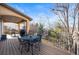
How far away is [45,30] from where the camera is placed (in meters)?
4.18

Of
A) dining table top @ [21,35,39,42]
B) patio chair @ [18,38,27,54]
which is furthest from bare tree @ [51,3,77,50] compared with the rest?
patio chair @ [18,38,27,54]

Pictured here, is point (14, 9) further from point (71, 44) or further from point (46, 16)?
point (71, 44)

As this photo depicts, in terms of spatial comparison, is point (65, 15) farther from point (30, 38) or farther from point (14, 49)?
point (14, 49)

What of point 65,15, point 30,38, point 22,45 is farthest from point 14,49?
point 65,15

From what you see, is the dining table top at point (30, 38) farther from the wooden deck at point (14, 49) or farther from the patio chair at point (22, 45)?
the wooden deck at point (14, 49)

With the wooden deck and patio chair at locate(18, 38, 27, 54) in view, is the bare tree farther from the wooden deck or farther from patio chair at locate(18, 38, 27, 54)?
patio chair at locate(18, 38, 27, 54)

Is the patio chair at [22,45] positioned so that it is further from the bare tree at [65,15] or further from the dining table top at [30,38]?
the bare tree at [65,15]

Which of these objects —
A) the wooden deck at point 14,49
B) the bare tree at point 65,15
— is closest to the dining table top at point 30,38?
the wooden deck at point 14,49

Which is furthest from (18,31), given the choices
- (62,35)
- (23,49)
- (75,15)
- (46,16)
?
(75,15)

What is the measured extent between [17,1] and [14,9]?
A: 18cm

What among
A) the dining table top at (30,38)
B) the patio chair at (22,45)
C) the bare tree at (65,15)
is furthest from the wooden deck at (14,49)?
the bare tree at (65,15)

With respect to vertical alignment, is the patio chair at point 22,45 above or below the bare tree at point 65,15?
below

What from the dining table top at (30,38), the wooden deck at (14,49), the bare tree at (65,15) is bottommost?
the wooden deck at (14,49)
